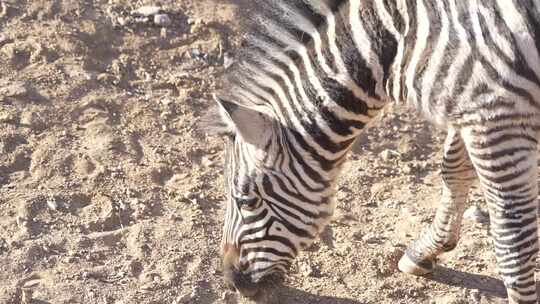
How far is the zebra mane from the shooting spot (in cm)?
528

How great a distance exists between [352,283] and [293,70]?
1946mm

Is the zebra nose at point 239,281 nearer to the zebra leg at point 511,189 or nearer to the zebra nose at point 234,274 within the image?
the zebra nose at point 234,274

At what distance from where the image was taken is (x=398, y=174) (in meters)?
7.54

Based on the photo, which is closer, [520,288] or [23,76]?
[520,288]

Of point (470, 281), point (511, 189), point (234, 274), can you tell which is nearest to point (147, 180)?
point (234, 274)

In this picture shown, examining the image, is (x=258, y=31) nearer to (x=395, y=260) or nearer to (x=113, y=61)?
(x=395, y=260)

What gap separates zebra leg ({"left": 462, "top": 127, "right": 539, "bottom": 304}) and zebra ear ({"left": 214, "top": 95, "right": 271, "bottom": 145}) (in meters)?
1.16

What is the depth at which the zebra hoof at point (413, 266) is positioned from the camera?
6.52 metres

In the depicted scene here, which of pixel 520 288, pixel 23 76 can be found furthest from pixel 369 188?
pixel 23 76

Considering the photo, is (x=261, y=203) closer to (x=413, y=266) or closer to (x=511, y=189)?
(x=511, y=189)

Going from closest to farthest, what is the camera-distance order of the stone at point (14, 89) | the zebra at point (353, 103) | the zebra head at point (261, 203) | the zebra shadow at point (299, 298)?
the zebra at point (353, 103)
the zebra head at point (261, 203)
the zebra shadow at point (299, 298)
the stone at point (14, 89)

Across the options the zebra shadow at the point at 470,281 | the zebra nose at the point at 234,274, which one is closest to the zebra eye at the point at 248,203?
the zebra nose at the point at 234,274

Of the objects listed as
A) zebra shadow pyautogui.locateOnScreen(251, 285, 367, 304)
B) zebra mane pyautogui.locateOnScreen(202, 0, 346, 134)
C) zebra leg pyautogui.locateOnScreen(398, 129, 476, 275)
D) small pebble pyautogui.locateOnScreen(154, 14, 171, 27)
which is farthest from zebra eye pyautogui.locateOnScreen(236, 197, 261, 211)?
small pebble pyautogui.locateOnScreen(154, 14, 171, 27)

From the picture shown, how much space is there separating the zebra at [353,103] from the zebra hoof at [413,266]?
962mm
